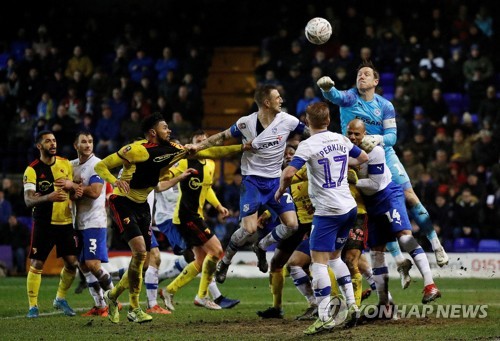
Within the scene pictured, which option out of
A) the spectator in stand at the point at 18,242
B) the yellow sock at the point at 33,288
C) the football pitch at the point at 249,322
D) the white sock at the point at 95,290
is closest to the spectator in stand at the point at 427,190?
the football pitch at the point at 249,322

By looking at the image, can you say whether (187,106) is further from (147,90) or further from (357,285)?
(357,285)

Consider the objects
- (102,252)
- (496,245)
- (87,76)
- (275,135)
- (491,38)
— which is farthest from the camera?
(87,76)

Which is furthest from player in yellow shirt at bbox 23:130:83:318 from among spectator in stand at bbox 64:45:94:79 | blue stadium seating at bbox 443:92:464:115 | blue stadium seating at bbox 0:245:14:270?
spectator in stand at bbox 64:45:94:79

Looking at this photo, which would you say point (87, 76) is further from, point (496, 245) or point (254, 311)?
point (254, 311)

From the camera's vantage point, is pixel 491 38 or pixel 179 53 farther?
pixel 179 53

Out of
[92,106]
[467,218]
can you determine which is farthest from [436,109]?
[92,106]

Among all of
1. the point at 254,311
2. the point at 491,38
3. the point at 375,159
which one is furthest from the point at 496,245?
the point at 375,159

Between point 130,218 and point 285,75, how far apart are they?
1332 centimetres

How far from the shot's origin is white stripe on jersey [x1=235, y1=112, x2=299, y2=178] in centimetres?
1308

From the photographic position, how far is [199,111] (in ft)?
83.7

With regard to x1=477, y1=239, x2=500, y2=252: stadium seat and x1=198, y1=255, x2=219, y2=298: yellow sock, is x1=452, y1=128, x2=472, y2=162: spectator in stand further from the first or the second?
x1=198, y1=255, x2=219, y2=298: yellow sock

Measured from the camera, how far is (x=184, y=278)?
14781 millimetres

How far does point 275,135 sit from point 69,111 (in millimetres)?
13338

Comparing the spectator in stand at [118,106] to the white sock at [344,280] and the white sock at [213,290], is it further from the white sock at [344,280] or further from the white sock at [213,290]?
the white sock at [344,280]
